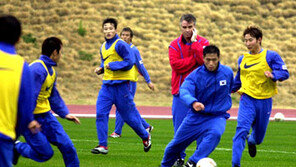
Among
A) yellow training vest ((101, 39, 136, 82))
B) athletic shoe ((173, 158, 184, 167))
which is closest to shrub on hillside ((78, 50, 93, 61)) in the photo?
yellow training vest ((101, 39, 136, 82))

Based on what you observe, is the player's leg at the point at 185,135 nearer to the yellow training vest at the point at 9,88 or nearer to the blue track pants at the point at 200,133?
the blue track pants at the point at 200,133

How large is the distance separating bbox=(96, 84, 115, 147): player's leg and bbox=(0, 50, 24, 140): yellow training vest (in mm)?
5742

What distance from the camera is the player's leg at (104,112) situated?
10742 millimetres

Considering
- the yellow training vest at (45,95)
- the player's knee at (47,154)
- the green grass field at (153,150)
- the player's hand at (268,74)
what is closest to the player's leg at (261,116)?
the player's hand at (268,74)

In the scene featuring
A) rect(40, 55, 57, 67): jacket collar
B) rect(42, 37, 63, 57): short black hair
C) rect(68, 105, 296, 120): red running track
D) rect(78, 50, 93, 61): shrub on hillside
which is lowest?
rect(68, 105, 296, 120): red running track

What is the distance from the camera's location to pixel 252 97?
9.46 meters

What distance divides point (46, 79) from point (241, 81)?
132 inches

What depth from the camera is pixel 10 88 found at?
16.1 ft

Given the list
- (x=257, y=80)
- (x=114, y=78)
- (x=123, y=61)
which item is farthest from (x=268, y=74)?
(x=114, y=78)

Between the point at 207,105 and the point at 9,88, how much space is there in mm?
3693

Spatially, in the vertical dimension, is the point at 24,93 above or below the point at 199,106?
above

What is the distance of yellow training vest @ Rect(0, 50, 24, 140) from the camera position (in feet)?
16.0

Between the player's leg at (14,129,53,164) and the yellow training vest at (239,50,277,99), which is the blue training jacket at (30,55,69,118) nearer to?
the player's leg at (14,129,53,164)

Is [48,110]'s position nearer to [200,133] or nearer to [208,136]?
[200,133]
